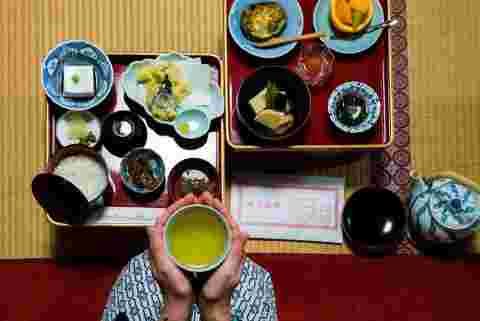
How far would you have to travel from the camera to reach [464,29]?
169 centimetres

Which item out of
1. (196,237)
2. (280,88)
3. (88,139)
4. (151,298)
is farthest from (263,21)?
(151,298)

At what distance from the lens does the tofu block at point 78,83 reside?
4.35 feet

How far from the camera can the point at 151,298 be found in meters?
1.24

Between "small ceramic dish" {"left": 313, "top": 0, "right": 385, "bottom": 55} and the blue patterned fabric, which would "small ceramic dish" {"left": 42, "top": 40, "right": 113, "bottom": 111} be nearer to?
the blue patterned fabric

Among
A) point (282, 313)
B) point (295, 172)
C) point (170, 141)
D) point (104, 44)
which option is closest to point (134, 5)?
point (104, 44)

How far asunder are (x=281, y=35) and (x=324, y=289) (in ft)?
2.68

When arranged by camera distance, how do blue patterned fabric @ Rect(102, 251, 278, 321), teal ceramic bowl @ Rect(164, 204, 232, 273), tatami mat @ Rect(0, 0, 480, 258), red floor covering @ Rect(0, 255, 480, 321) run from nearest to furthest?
teal ceramic bowl @ Rect(164, 204, 232, 273) < blue patterned fabric @ Rect(102, 251, 278, 321) < red floor covering @ Rect(0, 255, 480, 321) < tatami mat @ Rect(0, 0, 480, 258)

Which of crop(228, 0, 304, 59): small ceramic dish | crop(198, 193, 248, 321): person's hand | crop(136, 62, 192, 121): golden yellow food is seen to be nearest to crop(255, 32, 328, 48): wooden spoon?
crop(228, 0, 304, 59): small ceramic dish

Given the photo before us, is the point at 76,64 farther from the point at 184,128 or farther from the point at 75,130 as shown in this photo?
the point at 184,128

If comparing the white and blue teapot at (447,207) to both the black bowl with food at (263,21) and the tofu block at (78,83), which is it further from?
the tofu block at (78,83)

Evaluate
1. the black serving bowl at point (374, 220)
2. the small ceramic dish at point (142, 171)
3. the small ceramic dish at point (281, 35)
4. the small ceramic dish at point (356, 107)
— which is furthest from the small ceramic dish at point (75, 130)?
the black serving bowl at point (374, 220)

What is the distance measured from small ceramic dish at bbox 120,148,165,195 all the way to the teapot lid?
83 cm

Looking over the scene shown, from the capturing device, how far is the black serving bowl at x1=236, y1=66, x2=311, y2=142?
52.4 inches

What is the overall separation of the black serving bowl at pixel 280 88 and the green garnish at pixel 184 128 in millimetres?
152
